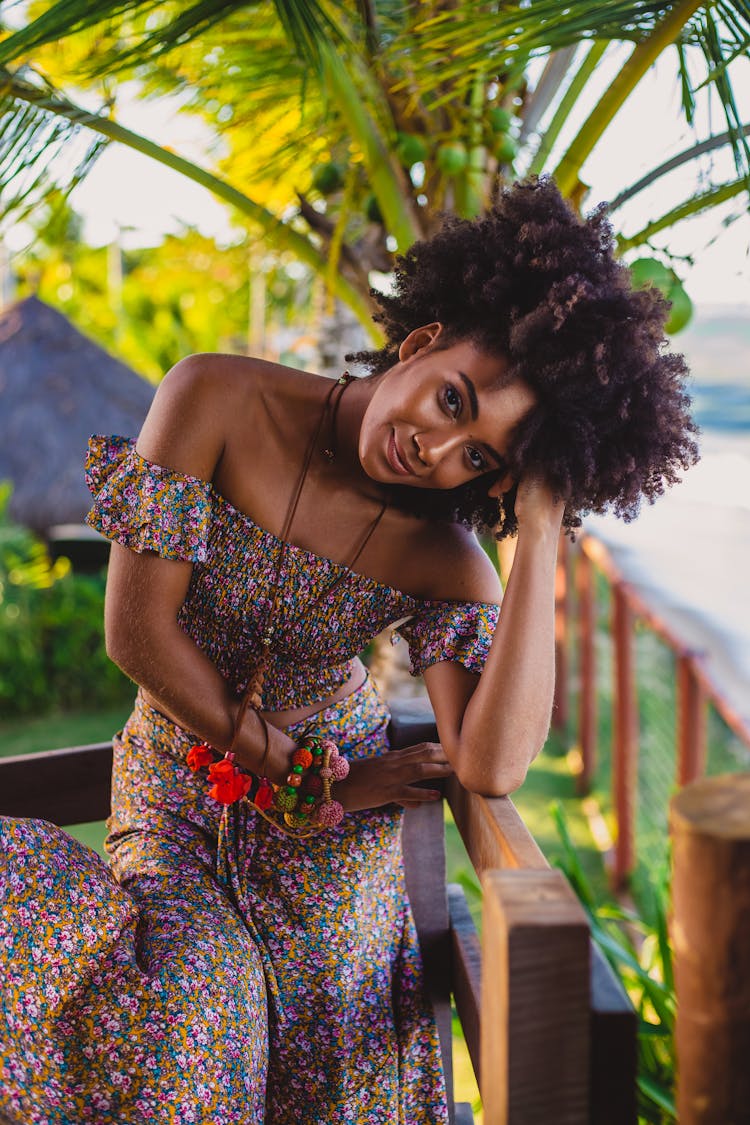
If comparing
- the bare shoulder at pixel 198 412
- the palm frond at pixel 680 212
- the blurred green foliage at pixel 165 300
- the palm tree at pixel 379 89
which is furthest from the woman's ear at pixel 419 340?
the blurred green foliage at pixel 165 300

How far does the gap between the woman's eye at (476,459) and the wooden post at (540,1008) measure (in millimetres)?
723

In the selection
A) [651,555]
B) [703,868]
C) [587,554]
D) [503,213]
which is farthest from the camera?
[587,554]

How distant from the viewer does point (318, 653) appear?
1826 millimetres

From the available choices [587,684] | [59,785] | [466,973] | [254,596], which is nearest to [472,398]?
[254,596]

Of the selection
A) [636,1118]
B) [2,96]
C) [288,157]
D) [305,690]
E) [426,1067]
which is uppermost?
[288,157]

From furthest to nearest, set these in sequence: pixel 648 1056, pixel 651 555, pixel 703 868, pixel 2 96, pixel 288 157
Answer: pixel 651 555 < pixel 288 157 < pixel 648 1056 < pixel 2 96 < pixel 703 868

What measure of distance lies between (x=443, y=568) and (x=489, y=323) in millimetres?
430

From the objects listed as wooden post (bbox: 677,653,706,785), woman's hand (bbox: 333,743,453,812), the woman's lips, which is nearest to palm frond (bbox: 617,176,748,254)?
the woman's lips

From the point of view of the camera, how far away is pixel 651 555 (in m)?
4.00

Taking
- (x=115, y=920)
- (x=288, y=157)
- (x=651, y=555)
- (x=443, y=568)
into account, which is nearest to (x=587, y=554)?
(x=651, y=555)

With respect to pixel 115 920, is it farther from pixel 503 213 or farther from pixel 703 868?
pixel 503 213

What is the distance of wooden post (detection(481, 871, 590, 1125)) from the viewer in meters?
0.98

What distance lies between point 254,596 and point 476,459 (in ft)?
1.46

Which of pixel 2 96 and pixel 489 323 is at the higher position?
pixel 2 96
